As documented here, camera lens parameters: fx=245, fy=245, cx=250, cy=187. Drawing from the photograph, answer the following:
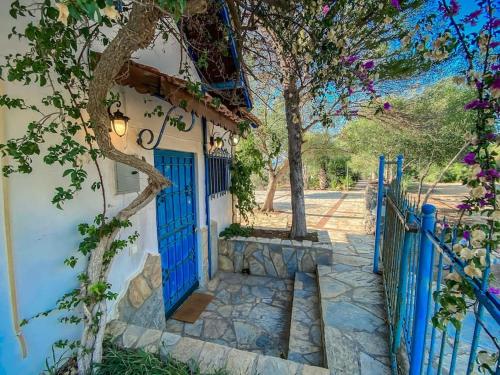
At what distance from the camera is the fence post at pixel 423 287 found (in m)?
1.47

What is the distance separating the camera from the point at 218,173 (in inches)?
205

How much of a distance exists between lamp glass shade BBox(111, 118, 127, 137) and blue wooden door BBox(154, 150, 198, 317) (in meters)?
0.80

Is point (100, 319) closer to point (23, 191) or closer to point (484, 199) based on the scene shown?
point (23, 191)

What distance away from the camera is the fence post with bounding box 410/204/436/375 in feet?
4.83

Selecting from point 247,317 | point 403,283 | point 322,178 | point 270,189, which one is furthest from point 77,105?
point 322,178

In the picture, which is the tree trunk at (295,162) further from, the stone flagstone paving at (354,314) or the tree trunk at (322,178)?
the tree trunk at (322,178)

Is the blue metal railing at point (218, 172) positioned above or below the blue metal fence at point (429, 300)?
above

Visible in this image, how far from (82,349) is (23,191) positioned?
48.8 inches

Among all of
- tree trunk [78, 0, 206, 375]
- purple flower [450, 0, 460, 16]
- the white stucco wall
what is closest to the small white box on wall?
the white stucco wall

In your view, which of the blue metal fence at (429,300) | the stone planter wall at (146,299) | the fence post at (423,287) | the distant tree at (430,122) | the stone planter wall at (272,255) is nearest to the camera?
the blue metal fence at (429,300)

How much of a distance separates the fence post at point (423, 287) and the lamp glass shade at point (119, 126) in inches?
102

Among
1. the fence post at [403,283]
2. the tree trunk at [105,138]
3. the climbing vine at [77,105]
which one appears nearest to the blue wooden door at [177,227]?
the climbing vine at [77,105]

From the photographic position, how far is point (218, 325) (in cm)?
348

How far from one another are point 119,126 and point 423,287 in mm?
2773
